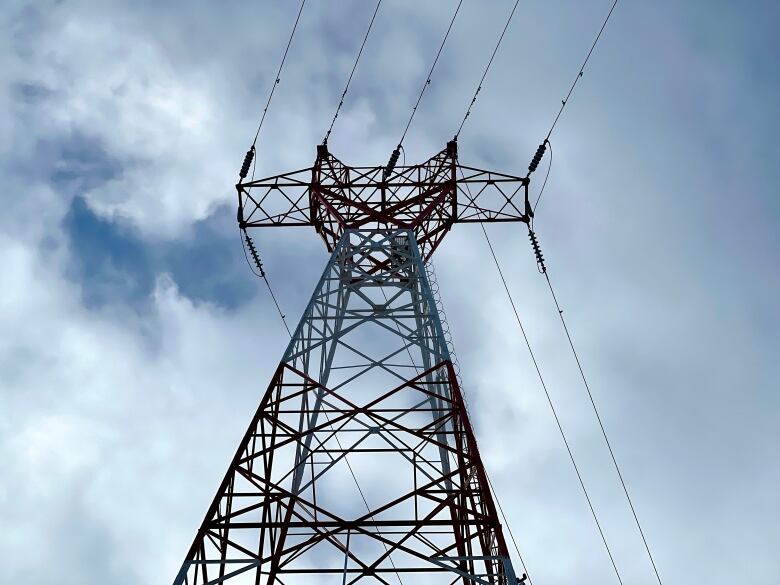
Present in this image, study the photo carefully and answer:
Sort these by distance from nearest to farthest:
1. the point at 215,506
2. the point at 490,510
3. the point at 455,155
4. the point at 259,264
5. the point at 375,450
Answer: the point at 490,510 < the point at 215,506 < the point at 375,450 < the point at 455,155 < the point at 259,264

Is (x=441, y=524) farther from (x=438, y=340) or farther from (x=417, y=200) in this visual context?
(x=417, y=200)

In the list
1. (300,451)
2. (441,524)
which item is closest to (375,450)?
(300,451)

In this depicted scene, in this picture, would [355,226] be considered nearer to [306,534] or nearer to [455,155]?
[455,155]

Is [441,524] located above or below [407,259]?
below

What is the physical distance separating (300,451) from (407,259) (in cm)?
567

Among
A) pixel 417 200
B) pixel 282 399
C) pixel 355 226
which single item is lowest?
pixel 282 399

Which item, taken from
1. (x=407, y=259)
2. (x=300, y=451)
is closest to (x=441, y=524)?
(x=300, y=451)

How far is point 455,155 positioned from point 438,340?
8.69 m

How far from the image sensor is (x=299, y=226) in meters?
19.9

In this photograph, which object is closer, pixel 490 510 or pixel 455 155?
pixel 490 510

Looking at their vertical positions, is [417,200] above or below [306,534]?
above

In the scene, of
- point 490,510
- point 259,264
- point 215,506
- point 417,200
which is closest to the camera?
point 490,510

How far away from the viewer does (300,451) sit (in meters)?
13.3

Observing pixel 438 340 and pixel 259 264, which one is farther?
pixel 259 264
